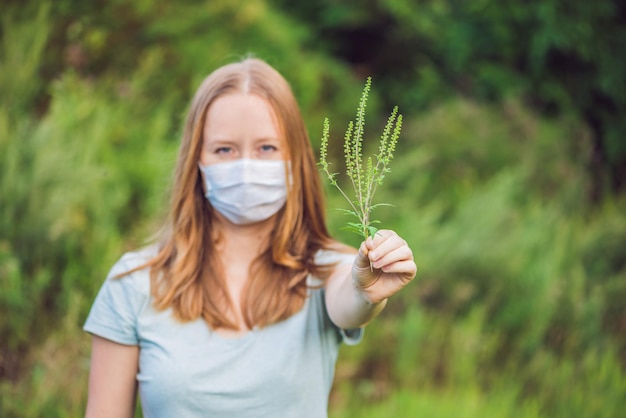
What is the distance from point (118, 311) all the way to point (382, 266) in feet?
2.79

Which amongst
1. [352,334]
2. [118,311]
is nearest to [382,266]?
[352,334]

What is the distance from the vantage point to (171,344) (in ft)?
6.46

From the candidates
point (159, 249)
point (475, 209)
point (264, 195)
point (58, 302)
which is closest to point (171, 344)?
point (159, 249)

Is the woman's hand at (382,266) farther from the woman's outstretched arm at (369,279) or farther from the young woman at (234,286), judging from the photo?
the young woman at (234,286)

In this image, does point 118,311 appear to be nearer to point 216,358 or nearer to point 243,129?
point 216,358

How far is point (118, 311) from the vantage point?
1992mm

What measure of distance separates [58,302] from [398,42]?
6.50 meters

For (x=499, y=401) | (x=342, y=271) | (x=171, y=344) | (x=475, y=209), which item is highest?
(x=475, y=209)

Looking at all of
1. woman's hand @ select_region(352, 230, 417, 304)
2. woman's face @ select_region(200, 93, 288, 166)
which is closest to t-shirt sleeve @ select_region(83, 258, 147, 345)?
woman's face @ select_region(200, 93, 288, 166)

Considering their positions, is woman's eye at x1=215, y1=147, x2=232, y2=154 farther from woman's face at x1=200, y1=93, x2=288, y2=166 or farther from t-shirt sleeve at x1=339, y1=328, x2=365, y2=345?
t-shirt sleeve at x1=339, y1=328, x2=365, y2=345

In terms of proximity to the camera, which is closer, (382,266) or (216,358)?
(382,266)

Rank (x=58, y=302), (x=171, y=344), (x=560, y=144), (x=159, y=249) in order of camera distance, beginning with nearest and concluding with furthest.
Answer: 1. (x=171, y=344)
2. (x=159, y=249)
3. (x=58, y=302)
4. (x=560, y=144)

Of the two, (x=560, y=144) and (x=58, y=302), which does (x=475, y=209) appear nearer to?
(x=560, y=144)

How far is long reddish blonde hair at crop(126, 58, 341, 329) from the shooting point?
6.64 ft
